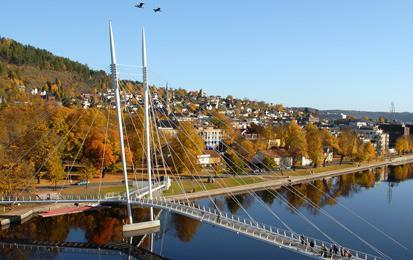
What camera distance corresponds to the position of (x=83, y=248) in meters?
36.5

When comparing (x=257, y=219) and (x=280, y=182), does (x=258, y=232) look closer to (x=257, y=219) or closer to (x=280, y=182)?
(x=257, y=219)

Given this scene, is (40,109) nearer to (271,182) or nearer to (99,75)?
(271,182)

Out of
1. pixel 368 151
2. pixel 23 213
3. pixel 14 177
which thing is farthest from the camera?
pixel 368 151

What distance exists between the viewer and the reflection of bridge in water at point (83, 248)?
35.4 m

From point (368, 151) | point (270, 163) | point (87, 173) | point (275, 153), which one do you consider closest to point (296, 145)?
point (275, 153)

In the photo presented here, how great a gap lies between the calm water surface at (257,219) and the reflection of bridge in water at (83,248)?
25.3 inches

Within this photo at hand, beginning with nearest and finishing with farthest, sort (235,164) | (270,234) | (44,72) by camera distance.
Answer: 1. (270,234)
2. (235,164)
3. (44,72)

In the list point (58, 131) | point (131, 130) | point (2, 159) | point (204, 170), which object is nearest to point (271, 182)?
point (204, 170)

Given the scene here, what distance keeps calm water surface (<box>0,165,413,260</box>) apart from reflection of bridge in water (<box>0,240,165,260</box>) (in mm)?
644

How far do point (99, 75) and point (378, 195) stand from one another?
146732mm

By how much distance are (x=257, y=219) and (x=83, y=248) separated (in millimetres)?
17260

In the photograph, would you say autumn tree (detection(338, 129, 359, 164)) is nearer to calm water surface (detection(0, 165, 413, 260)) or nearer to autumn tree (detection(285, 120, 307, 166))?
autumn tree (detection(285, 120, 307, 166))

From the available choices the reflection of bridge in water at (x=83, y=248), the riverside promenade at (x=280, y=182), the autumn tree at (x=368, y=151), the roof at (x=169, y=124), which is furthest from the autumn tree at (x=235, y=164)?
the reflection of bridge in water at (x=83, y=248)

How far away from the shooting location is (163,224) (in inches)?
1716
